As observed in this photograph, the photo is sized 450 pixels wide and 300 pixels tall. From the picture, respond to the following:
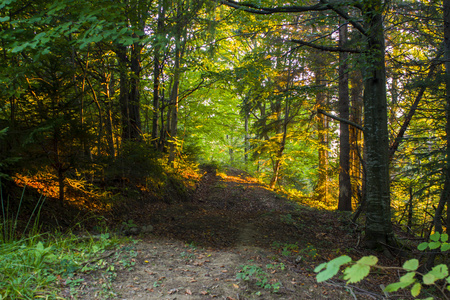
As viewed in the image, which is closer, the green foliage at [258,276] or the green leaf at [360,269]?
the green leaf at [360,269]

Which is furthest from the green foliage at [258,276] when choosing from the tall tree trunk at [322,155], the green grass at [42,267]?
the tall tree trunk at [322,155]

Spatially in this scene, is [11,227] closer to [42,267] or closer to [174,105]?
[42,267]

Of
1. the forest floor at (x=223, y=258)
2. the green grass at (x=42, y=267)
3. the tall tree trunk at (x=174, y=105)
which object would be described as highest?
the tall tree trunk at (x=174, y=105)

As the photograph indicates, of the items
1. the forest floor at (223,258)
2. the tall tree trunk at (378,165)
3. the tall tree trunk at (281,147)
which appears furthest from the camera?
the tall tree trunk at (281,147)

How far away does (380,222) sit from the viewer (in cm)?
511

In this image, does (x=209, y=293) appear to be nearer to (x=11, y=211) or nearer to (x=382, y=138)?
(x=11, y=211)

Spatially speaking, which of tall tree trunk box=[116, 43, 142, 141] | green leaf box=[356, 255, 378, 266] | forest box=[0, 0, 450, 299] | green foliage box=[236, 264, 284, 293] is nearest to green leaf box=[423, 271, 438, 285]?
forest box=[0, 0, 450, 299]

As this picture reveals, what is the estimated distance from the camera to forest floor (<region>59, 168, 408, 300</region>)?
9.00 feet

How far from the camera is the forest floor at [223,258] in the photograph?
2742 mm

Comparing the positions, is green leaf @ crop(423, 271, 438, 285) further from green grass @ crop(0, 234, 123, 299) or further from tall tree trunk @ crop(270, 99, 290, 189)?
tall tree trunk @ crop(270, 99, 290, 189)

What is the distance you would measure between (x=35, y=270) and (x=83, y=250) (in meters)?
0.69

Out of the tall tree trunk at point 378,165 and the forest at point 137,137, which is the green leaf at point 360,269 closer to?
the forest at point 137,137

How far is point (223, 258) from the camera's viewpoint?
3811 millimetres

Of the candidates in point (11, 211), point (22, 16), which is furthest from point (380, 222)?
point (22, 16)
